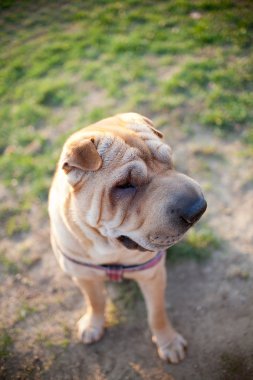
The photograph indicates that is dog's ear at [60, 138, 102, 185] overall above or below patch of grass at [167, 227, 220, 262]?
above

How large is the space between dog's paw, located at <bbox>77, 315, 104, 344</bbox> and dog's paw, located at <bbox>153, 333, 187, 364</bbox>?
0.48m

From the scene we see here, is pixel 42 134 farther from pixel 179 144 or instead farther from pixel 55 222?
pixel 55 222

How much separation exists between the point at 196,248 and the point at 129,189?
4.71 feet

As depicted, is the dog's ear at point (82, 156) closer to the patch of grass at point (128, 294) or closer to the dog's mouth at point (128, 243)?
the dog's mouth at point (128, 243)

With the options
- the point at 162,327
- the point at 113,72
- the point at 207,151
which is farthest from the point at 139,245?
the point at 113,72

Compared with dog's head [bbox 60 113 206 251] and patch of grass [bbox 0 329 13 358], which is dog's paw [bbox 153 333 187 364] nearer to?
dog's head [bbox 60 113 206 251]

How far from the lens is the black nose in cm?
185

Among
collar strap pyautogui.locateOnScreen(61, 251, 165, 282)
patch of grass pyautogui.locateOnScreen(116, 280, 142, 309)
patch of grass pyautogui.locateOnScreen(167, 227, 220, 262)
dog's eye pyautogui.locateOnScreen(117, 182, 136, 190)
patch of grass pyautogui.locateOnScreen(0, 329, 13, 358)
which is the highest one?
dog's eye pyautogui.locateOnScreen(117, 182, 136, 190)

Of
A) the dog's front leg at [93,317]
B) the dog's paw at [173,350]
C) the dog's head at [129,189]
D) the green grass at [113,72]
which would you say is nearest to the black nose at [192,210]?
the dog's head at [129,189]

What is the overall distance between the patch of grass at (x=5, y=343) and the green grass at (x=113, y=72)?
3.14ft

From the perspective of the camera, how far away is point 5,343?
295 cm

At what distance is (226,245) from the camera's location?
3203 mm

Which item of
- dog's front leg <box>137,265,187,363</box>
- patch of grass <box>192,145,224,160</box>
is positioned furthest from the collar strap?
patch of grass <box>192,145,224,160</box>

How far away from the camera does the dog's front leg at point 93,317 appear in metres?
2.73
